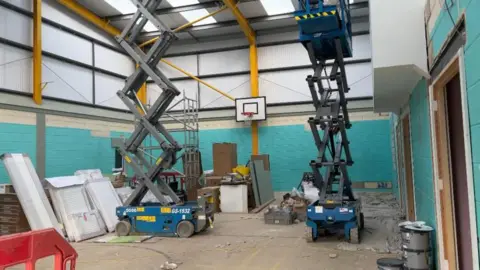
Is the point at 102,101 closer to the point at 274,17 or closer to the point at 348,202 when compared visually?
the point at 274,17

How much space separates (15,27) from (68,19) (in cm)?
204

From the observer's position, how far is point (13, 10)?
9062 millimetres

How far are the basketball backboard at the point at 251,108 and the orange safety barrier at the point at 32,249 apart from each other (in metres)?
10.9

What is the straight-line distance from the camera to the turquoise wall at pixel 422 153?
399 centimetres

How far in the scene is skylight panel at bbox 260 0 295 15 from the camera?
11250 mm

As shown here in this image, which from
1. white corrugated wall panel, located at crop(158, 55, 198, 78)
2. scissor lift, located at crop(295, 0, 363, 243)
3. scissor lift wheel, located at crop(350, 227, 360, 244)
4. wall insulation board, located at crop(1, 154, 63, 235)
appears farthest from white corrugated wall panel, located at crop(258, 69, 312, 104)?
wall insulation board, located at crop(1, 154, 63, 235)

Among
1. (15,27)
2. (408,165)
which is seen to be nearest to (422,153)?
(408,165)

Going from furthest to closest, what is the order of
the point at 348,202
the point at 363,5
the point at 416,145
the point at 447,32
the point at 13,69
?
the point at 363,5
the point at 13,69
the point at 348,202
the point at 416,145
the point at 447,32

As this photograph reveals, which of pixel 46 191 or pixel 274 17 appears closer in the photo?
pixel 46 191

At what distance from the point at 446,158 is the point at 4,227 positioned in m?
6.90

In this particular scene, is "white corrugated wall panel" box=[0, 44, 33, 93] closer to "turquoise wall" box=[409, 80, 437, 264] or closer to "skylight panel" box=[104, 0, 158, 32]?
"skylight panel" box=[104, 0, 158, 32]

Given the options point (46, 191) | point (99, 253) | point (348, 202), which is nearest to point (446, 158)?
point (348, 202)

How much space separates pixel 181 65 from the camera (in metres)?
14.0

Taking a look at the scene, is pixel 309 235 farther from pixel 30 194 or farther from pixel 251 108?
pixel 251 108
